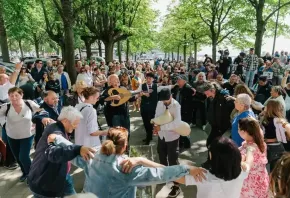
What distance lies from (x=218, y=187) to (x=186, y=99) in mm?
5763

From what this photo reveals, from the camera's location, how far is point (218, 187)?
8.04ft

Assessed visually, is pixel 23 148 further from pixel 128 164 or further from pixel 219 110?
pixel 219 110

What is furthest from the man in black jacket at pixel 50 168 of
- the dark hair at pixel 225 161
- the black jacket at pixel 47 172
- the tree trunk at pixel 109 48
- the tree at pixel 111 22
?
the tree trunk at pixel 109 48

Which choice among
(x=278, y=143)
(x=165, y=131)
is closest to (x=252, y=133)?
(x=278, y=143)

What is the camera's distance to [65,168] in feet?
10.2

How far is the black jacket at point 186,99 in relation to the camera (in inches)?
314

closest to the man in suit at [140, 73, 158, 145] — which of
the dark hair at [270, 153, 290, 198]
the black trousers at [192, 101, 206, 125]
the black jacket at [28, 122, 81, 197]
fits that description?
the black trousers at [192, 101, 206, 125]

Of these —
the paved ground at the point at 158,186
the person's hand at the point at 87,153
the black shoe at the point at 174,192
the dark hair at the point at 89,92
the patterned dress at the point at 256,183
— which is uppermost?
the dark hair at the point at 89,92

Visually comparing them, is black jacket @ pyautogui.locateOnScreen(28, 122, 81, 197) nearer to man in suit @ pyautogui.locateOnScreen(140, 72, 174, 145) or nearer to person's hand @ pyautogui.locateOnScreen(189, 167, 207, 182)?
person's hand @ pyautogui.locateOnScreen(189, 167, 207, 182)

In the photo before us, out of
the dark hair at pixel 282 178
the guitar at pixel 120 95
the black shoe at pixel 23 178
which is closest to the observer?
the dark hair at pixel 282 178

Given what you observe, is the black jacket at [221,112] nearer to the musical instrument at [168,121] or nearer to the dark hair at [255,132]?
the musical instrument at [168,121]

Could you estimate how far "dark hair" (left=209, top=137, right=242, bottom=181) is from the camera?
91.1 inches

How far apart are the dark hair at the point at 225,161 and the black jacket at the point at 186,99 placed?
5554mm

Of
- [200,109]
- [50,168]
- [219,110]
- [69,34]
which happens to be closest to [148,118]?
[200,109]
